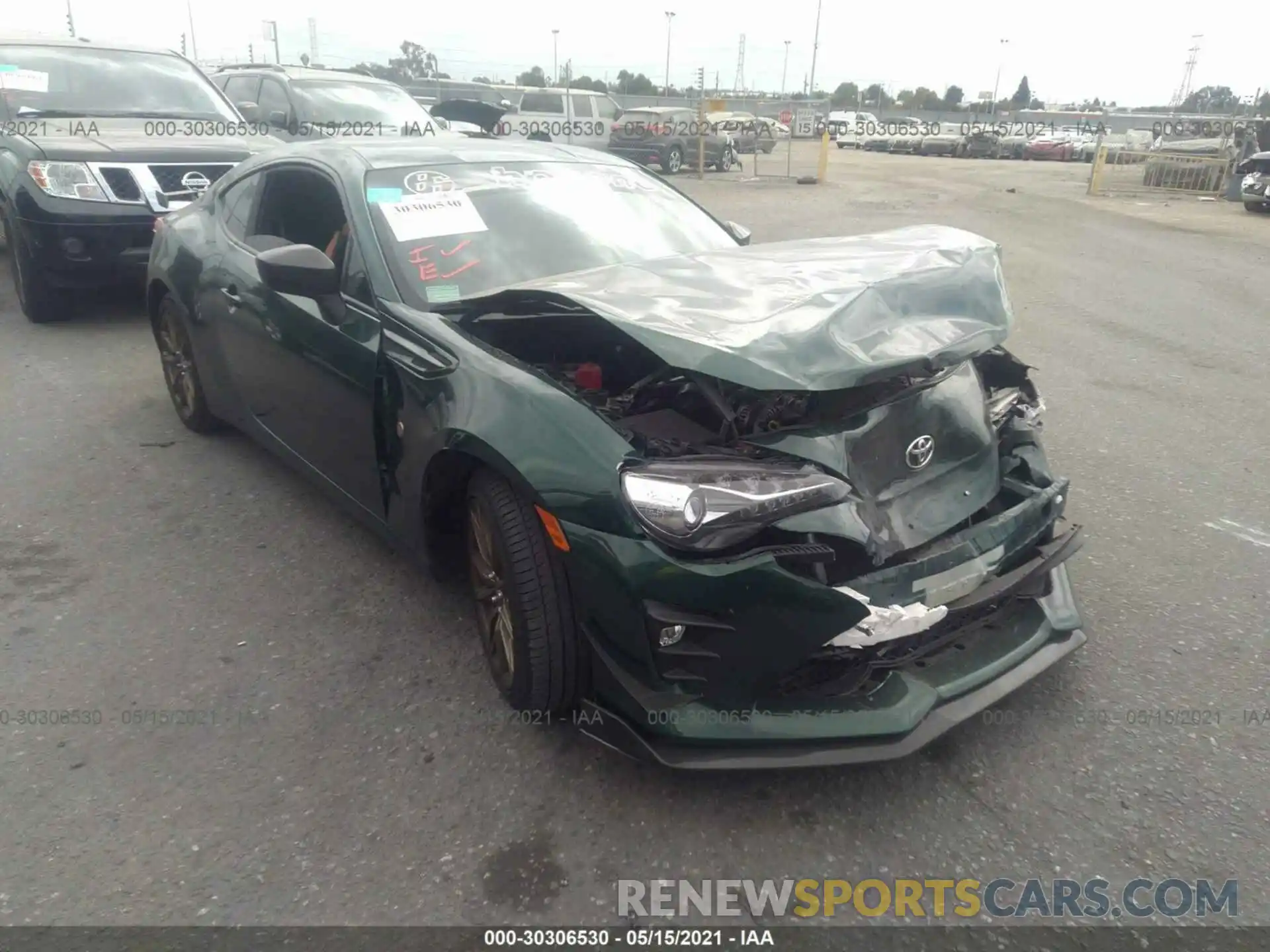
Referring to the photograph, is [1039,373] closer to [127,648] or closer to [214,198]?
[214,198]

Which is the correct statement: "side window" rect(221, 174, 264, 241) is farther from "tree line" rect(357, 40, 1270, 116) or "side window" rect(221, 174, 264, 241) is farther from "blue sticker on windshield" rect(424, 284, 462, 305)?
"tree line" rect(357, 40, 1270, 116)

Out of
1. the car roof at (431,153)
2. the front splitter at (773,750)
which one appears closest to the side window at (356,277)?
the car roof at (431,153)

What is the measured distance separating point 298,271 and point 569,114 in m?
21.4

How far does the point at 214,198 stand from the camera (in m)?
4.48

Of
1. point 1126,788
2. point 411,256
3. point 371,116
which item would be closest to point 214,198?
point 411,256

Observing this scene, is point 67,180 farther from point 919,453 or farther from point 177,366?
point 919,453

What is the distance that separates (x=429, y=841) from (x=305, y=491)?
2378 mm

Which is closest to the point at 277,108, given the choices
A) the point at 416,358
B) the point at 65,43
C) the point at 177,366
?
the point at 65,43

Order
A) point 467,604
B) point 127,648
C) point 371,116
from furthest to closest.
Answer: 1. point 371,116
2. point 467,604
3. point 127,648

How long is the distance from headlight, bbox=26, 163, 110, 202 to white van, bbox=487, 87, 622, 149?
1604 centimetres

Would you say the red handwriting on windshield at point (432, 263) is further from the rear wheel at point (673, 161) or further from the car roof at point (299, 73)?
the rear wheel at point (673, 161)

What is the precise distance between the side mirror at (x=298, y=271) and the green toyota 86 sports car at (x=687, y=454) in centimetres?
1

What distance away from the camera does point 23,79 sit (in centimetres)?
727

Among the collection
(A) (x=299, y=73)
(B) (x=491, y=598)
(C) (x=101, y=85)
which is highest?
(A) (x=299, y=73)
